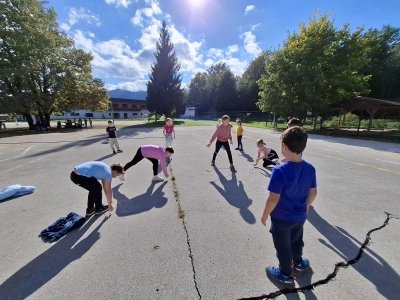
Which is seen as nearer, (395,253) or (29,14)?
(395,253)

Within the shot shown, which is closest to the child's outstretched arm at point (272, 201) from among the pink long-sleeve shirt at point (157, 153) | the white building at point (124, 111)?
the pink long-sleeve shirt at point (157, 153)

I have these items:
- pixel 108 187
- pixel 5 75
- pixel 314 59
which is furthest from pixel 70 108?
pixel 108 187

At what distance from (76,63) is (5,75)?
11.3 m

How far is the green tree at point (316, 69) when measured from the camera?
22.4 meters

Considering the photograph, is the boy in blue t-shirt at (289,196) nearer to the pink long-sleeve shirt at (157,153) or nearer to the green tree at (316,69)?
the pink long-sleeve shirt at (157,153)

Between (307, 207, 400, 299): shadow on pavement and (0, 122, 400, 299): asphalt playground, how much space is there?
0.04 ft

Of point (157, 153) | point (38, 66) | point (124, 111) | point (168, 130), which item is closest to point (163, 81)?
point (38, 66)

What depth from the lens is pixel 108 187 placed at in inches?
148

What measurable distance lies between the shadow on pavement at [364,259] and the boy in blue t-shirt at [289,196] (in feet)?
2.72

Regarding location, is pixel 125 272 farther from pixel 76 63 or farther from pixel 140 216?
pixel 76 63

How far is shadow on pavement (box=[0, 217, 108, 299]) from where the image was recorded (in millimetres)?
2375

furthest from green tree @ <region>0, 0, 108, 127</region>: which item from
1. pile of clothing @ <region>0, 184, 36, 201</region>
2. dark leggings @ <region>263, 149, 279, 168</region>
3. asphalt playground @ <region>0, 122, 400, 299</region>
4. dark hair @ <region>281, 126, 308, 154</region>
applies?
dark hair @ <region>281, 126, 308, 154</region>

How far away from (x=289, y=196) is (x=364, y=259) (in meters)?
1.68

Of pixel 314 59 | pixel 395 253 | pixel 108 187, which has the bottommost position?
pixel 395 253
